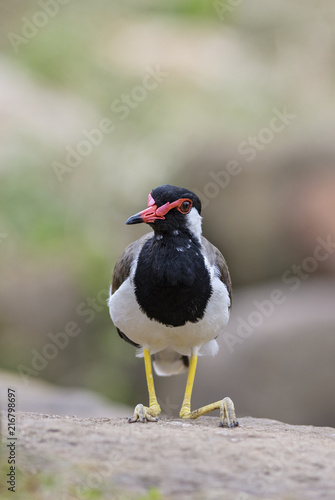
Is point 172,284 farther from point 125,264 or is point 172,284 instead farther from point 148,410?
point 148,410

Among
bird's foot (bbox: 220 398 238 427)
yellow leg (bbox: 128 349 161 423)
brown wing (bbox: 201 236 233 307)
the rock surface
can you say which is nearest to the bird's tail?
yellow leg (bbox: 128 349 161 423)

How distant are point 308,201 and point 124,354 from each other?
444cm

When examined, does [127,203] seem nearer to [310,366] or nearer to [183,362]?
[310,366]

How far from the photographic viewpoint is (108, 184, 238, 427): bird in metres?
6.24

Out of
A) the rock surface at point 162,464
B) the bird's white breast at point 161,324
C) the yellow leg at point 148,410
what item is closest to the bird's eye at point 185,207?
the bird's white breast at point 161,324

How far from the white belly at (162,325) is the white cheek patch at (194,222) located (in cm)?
46

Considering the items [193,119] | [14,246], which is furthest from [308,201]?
[193,119]

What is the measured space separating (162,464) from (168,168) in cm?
1077

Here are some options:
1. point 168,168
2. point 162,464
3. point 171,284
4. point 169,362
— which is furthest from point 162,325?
point 168,168

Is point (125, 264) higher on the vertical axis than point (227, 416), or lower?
higher

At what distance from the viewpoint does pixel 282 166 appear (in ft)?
43.9

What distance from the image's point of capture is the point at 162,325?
20.7 feet

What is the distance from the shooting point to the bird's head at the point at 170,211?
20.6 feet

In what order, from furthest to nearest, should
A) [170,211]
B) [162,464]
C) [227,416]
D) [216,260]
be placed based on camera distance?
[216,260] → [170,211] → [227,416] → [162,464]
